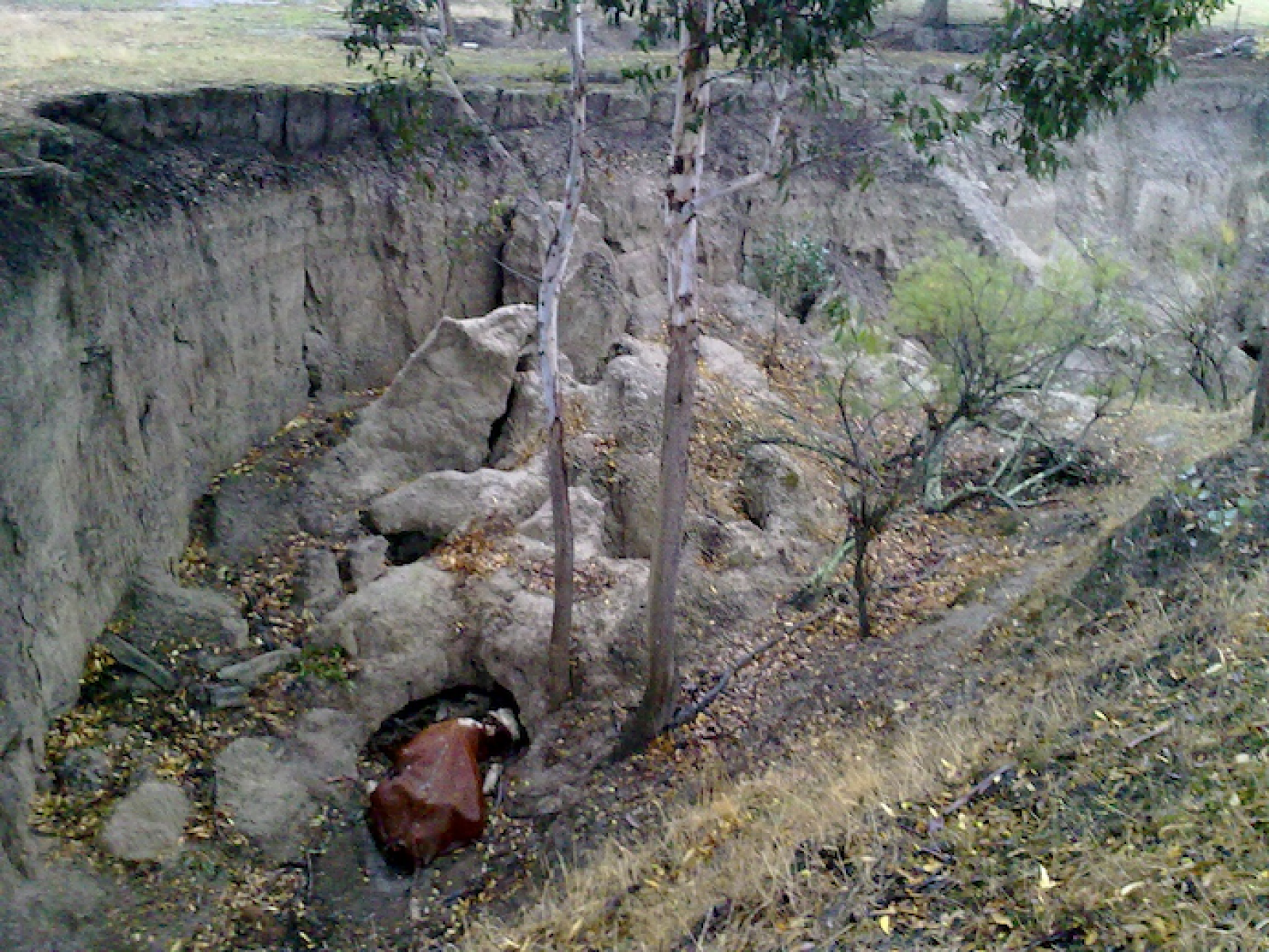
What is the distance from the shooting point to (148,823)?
28.9 ft

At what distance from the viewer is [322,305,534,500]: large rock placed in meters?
13.1

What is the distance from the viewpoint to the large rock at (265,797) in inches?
370

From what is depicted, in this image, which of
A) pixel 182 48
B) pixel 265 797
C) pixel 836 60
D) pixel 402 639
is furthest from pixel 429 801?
pixel 182 48

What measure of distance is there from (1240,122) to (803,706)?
905 inches

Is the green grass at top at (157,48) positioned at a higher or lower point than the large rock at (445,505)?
higher

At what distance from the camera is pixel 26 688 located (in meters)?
8.43

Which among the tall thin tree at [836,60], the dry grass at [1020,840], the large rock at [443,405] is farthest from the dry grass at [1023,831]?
the large rock at [443,405]

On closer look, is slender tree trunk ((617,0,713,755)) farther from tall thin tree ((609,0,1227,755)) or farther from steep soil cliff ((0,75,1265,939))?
steep soil cliff ((0,75,1265,939))

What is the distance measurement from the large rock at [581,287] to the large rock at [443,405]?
2423mm

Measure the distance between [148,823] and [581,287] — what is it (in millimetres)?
9896

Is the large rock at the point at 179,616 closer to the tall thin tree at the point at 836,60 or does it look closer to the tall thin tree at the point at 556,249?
the tall thin tree at the point at 556,249

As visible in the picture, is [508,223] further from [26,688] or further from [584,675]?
[26,688]

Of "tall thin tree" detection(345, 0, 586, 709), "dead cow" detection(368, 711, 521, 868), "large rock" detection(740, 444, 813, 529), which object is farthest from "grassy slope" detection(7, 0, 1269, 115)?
"dead cow" detection(368, 711, 521, 868)

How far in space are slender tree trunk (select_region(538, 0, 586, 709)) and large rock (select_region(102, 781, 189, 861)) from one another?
3663 mm
